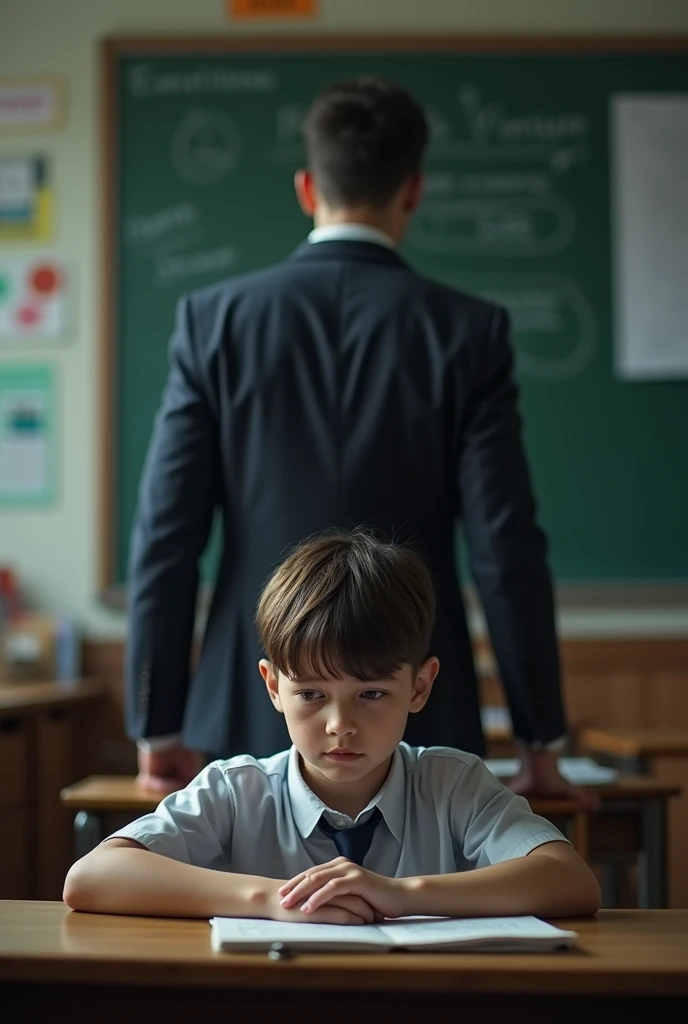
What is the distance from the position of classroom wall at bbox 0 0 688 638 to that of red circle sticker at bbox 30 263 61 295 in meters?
0.05

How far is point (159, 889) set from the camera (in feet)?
3.76

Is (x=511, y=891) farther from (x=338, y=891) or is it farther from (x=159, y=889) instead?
(x=159, y=889)

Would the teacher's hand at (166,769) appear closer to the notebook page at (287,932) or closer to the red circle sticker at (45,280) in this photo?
the notebook page at (287,932)

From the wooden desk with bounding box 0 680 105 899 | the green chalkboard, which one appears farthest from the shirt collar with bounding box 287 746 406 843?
Result: the green chalkboard

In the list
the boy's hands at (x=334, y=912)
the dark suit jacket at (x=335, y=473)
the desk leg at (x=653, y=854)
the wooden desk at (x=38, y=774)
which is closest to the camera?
the boy's hands at (x=334, y=912)

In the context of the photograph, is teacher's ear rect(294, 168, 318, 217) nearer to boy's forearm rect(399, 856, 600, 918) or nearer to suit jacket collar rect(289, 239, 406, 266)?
suit jacket collar rect(289, 239, 406, 266)

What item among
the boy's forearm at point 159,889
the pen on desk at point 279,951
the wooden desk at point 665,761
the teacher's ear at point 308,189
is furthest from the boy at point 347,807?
the wooden desk at point 665,761

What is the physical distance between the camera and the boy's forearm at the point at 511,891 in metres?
1.12


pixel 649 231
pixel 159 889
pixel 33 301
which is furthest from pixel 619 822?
pixel 33 301

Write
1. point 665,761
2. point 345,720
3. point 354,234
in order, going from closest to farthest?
point 345,720 → point 354,234 → point 665,761

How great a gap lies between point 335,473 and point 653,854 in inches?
37.6

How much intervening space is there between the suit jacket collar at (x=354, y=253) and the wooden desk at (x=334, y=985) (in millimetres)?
1198

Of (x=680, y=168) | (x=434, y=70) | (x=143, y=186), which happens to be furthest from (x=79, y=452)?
(x=680, y=168)

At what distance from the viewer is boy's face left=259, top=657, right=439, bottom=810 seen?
1256mm
